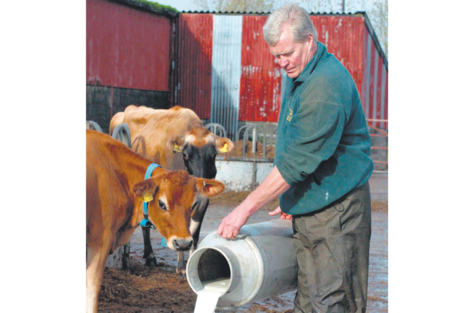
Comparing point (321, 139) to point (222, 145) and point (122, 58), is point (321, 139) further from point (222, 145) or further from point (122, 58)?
point (122, 58)

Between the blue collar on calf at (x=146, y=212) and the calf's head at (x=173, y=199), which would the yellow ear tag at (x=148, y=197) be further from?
the blue collar on calf at (x=146, y=212)

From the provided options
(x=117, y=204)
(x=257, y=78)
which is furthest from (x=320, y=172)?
(x=257, y=78)

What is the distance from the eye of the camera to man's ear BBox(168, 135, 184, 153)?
5805 millimetres

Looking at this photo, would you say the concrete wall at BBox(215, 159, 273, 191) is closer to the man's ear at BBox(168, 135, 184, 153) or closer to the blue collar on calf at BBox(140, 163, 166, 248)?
the man's ear at BBox(168, 135, 184, 153)

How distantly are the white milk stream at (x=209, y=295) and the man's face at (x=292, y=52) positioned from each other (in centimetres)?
113

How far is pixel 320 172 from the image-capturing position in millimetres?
2600

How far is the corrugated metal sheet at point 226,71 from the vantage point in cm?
1569

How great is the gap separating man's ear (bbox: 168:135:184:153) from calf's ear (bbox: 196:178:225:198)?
2.16 m

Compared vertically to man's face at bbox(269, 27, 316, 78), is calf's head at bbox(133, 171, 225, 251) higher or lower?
lower

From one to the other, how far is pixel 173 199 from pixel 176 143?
2.30m

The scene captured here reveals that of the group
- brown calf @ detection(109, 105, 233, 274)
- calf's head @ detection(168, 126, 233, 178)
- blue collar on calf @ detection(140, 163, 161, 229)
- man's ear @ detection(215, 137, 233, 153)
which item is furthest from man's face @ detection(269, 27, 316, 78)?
man's ear @ detection(215, 137, 233, 153)

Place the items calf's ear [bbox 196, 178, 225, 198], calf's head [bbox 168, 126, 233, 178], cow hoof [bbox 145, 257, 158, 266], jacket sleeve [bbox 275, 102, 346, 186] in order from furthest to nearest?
calf's head [bbox 168, 126, 233, 178], cow hoof [bbox 145, 257, 158, 266], calf's ear [bbox 196, 178, 225, 198], jacket sleeve [bbox 275, 102, 346, 186]
